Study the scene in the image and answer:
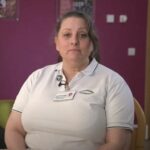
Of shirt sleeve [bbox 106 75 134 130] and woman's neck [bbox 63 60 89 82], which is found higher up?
woman's neck [bbox 63 60 89 82]

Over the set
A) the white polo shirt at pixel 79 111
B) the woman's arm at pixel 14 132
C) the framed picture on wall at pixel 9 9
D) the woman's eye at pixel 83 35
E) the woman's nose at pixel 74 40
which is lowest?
the woman's arm at pixel 14 132

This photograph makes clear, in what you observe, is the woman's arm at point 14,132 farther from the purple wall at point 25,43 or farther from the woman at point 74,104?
the purple wall at point 25,43

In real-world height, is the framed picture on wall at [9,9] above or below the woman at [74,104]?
above

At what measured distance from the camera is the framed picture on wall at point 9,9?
4.37 meters

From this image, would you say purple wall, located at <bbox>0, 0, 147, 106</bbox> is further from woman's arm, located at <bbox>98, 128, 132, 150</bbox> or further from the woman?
woman's arm, located at <bbox>98, 128, 132, 150</bbox>

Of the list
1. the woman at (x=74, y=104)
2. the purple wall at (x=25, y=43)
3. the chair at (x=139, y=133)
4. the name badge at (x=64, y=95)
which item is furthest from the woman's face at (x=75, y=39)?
the purple wall at (x=25, y=43)

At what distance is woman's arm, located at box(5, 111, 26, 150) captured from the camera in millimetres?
1638

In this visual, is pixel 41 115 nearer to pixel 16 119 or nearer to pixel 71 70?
pixel 16 119

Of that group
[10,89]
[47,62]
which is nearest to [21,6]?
[47,62]

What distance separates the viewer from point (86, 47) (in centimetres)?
167

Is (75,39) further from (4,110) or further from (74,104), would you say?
(4,110)

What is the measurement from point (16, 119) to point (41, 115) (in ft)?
0.52

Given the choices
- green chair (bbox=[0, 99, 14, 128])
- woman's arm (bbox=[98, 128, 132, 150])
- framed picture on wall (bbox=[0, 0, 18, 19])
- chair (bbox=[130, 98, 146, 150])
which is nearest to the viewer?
woman's arm (bbox=[98, 128, 132, 150])

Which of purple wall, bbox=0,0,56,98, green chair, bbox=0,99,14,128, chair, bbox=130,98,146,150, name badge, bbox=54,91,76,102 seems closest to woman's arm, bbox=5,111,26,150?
green chair, bbox=0,99,14,128
